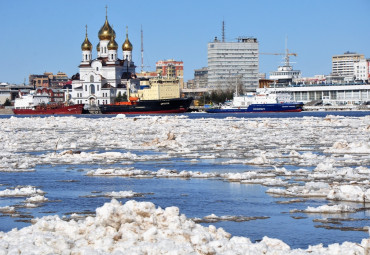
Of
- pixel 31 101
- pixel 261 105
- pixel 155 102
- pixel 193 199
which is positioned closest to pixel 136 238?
pixel 193 199

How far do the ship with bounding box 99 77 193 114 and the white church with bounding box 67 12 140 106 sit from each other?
50.5ft

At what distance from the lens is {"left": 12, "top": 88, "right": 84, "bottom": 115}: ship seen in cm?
11175

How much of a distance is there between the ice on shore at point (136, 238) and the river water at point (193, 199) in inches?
40.6

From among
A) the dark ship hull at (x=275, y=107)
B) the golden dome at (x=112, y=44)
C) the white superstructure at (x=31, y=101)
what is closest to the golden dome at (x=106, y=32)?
the golden dome at (x=112, y=44)

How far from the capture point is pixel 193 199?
41.8ft

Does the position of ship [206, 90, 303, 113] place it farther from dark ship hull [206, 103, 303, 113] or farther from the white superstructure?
the white superstructure

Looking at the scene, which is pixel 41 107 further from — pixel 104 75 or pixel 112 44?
pixel 112 44

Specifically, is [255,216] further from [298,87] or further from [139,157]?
[298,87]

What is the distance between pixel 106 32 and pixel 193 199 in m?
117

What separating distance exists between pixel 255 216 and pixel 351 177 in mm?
4465

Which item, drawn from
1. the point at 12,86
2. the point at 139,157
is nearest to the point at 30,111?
the point at 12,86

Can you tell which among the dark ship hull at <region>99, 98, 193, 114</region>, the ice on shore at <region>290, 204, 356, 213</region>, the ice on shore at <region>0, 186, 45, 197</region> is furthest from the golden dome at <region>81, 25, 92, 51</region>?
the ice on shore at <region>290, 204, 356, 213</region>

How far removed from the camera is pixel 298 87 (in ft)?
431

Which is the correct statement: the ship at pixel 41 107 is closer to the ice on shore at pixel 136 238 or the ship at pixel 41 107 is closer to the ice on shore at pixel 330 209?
the ice on shore at pixel 330 209
